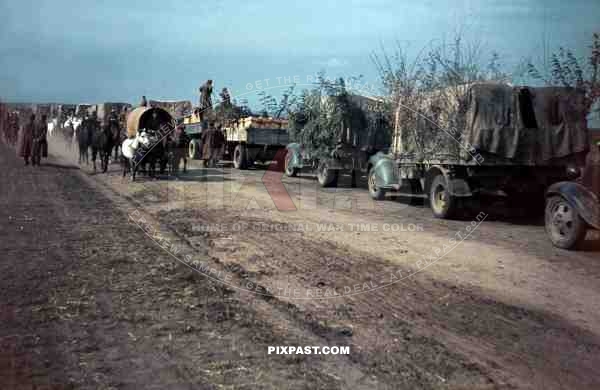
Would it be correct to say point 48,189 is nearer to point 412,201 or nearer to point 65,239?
point 65,239

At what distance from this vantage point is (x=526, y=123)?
1085 centimetres

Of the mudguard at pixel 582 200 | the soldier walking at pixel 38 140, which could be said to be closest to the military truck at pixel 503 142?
the mudguard at pixel 582 200

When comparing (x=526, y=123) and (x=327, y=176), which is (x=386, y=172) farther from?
(x=526, y=123)

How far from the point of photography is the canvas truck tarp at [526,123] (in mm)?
10633

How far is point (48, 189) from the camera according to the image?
1448 cm

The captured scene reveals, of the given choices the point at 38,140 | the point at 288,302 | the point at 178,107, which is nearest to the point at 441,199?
the point at 288,302

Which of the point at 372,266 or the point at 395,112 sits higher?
the point at 395,112

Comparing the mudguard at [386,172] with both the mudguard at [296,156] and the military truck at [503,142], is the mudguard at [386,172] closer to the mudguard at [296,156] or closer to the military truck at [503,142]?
the military truck at [503,142]

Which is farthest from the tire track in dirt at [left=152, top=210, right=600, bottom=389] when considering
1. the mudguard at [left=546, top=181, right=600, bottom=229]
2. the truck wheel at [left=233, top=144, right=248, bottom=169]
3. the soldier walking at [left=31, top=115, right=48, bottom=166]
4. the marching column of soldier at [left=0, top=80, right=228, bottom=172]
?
the soldier walking at [left=31, top=115, right=48, bottom=166]

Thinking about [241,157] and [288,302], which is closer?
[288,302]

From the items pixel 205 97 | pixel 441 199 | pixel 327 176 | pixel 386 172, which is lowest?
pixel 441 199

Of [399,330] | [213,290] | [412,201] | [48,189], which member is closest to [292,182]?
[412,201]

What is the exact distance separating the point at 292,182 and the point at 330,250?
10448 mm

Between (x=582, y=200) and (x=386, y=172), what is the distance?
19.8 feet
